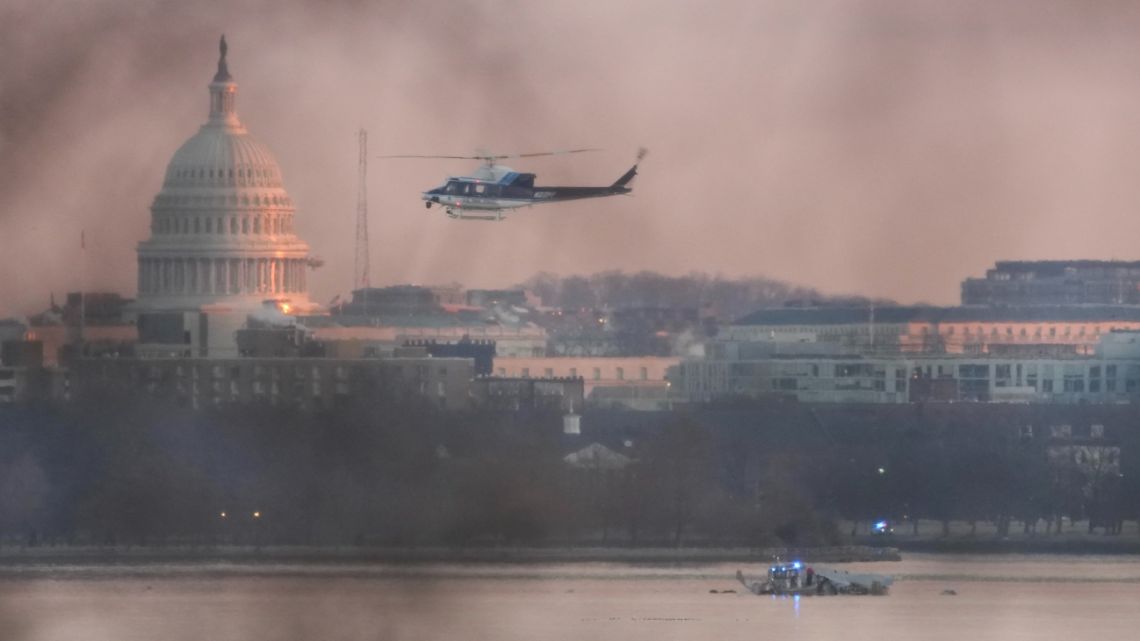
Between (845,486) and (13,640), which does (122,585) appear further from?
(845,486)

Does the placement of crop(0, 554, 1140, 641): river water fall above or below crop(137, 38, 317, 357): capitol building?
below

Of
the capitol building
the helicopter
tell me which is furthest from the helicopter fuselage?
the capitol building

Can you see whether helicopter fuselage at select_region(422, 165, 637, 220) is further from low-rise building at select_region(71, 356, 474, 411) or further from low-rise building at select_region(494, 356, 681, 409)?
low-rise building at select_region(494, 356, 681, 409)

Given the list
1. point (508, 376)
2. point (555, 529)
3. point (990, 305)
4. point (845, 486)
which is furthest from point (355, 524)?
point (990, 305)

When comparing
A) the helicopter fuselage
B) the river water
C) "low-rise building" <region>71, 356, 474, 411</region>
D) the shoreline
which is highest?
the helicopter fuselage

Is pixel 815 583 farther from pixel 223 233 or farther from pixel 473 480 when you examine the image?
pixel 223 233

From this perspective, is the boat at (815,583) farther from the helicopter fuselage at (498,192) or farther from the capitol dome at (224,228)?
the capitol dome at (224,228)

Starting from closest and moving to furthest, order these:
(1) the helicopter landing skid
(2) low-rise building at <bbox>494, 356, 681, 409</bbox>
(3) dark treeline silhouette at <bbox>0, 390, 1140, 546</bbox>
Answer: (1) the helicopter landing skid
(3) dark treeline silhouette at <bbox>0, 390, 1140, 546</bbox>
(2) low-rise building at <bbox>494, 356, 681, 409</bbox>

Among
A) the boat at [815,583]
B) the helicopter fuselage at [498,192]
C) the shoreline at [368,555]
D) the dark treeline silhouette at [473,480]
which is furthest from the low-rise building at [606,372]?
the helicopter fuselage at [498,192]
